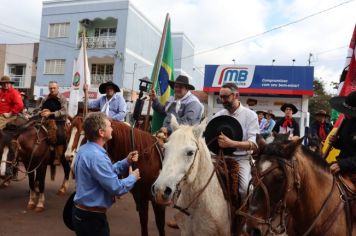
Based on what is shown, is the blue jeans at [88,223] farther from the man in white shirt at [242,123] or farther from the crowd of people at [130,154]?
the man in white shirt at [242,123]

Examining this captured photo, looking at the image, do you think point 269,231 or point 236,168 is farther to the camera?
point 236,168

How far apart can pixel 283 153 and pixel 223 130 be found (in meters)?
1.37

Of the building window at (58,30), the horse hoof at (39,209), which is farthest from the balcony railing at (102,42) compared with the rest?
the horse hoof at (39,209)

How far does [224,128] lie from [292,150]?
138cm

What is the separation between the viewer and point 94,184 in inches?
129

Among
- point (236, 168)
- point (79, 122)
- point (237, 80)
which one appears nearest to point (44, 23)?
point (237, 80)

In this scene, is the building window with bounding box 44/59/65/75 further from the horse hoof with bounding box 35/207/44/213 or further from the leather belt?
the leather belt

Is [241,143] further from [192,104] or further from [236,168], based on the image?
[192,104]

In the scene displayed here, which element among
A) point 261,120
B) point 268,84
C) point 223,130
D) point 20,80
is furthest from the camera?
point 20,80

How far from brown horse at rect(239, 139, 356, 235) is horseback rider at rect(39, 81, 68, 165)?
533cm

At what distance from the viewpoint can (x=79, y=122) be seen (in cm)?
553

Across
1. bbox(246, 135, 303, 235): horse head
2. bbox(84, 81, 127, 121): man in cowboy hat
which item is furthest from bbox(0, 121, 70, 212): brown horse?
bbox(246, 135, 303, 235): horse head

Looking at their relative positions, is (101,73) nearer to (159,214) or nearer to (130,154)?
(159,214)

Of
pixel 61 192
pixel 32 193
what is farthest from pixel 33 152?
pixel 61 192
